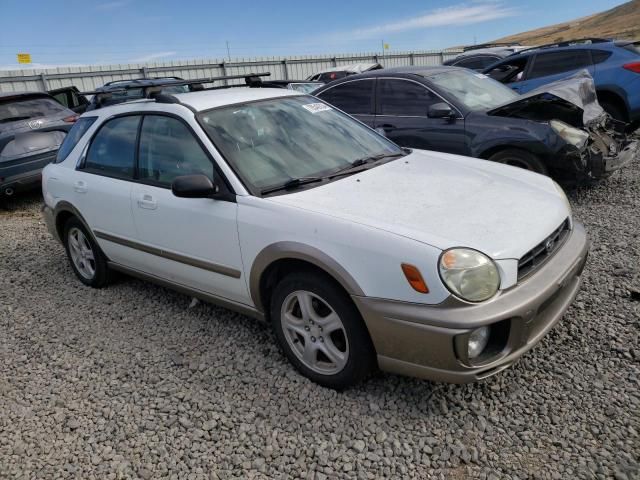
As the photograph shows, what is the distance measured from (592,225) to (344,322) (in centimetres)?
349

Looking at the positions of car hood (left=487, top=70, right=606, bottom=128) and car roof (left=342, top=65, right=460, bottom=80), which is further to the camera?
car roof (left=342, top=65, right=460, bottom=80)

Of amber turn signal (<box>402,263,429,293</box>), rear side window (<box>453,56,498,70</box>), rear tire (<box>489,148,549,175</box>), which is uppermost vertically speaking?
rear side window (<box>453,56,498,70</box>)

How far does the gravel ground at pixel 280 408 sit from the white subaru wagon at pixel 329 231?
30 cm

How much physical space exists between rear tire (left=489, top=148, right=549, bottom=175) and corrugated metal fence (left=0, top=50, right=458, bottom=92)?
47.2 feet

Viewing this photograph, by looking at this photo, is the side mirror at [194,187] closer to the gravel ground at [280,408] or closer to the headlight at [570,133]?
the gravel ground at [280,408]

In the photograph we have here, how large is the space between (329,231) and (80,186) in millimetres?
2593

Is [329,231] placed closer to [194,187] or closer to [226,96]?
[194,187]

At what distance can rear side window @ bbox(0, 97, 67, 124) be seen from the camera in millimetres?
7406

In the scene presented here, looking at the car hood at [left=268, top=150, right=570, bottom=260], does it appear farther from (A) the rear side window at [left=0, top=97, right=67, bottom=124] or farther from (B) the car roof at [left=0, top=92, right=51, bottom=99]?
(B) the car roof at [left=0, top=92, right=51, bottom=99]

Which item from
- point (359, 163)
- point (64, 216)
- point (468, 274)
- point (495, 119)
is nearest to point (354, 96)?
point (495, 119)

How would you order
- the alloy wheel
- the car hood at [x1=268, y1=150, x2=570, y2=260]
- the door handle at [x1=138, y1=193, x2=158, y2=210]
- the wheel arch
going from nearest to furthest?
the car hood at [x1=268, y1=150, x2=570, y2=260] < the door handle at [x1=138, y1=193, x2=158, y2=210] < the wheel arch < the alloy wheel

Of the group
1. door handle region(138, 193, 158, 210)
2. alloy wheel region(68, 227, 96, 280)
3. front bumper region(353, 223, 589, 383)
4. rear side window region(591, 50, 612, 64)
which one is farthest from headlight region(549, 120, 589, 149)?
alloy wheel region(68, 227, 96, 280)

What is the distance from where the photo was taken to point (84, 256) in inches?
179

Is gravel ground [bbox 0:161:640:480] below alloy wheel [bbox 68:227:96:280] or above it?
below
